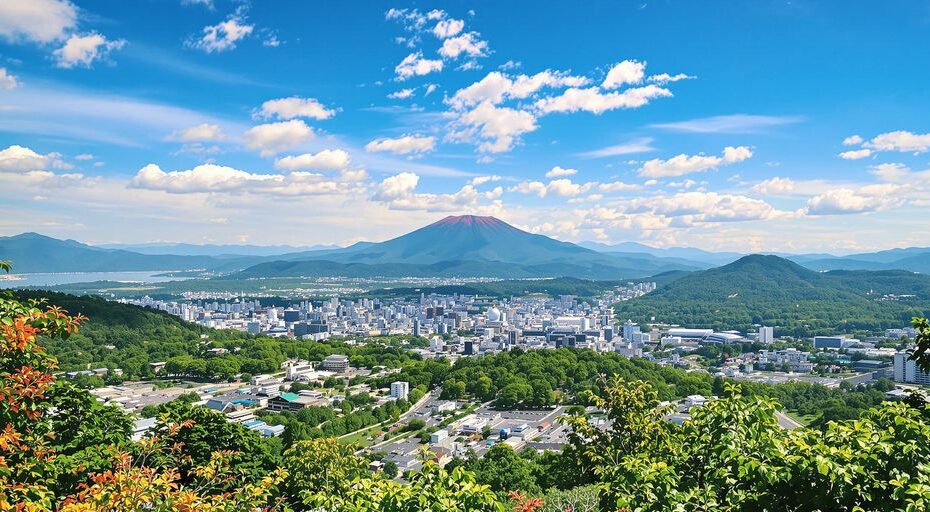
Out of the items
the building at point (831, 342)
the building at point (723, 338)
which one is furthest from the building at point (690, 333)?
the building at point (831, 342)

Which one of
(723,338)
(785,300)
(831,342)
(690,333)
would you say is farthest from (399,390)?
(785,300)

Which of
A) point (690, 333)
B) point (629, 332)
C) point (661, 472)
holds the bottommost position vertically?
point (690, 333)

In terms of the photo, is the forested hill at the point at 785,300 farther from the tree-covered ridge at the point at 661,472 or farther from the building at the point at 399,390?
the tree-covered ridge at the point at 661,472

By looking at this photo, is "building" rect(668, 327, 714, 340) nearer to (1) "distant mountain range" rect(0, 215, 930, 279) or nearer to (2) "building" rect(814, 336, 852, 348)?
(2) "building" rect(814, 336, 852, 348)

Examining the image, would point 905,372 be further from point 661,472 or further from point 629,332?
point 661,472

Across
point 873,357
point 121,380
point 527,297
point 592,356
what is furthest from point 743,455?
point 527,297

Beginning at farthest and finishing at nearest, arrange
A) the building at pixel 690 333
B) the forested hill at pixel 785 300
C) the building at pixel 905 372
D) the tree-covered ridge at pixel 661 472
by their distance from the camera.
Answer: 1. the forested hill at pixel 785 300
2. the building at pixel 690 333
3. the building at pixel 905 372
4. the tree-covered ridge at pixel 661 472

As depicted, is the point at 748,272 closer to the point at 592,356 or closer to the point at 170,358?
the point at 592,356
